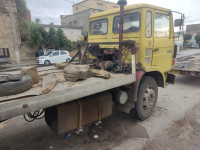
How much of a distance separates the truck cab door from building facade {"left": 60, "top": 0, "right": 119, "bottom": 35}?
943 inches

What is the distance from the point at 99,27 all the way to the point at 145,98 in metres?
2.26

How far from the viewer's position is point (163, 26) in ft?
12.1

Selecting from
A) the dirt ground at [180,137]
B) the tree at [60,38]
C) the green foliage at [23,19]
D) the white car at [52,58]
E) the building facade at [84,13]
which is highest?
the building facade at [84,13]

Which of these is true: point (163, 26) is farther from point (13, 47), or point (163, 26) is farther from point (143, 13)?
point (13, 47)

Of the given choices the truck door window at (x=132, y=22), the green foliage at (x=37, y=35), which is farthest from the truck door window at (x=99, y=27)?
the green foliage at (x=37, y=35)

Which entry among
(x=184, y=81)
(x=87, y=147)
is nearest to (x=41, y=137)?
(x=87, y=147)

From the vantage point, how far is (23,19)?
19578 mm

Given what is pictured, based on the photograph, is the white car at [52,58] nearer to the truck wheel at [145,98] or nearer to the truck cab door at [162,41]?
the truck cab door at [162,41]

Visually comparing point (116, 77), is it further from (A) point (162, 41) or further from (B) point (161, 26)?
(B) point (161, 26)

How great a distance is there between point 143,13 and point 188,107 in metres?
3.11

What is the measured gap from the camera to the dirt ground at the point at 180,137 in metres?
2.78

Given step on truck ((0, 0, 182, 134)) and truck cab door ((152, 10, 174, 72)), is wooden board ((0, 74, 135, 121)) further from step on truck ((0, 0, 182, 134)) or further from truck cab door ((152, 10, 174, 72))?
truck cab door ((152, 10, 174, 72))

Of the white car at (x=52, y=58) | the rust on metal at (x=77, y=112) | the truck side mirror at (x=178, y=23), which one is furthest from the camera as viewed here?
the white car at (x=52, y=58)

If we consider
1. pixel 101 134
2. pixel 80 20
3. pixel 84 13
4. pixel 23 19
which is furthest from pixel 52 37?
pixel 101 134
